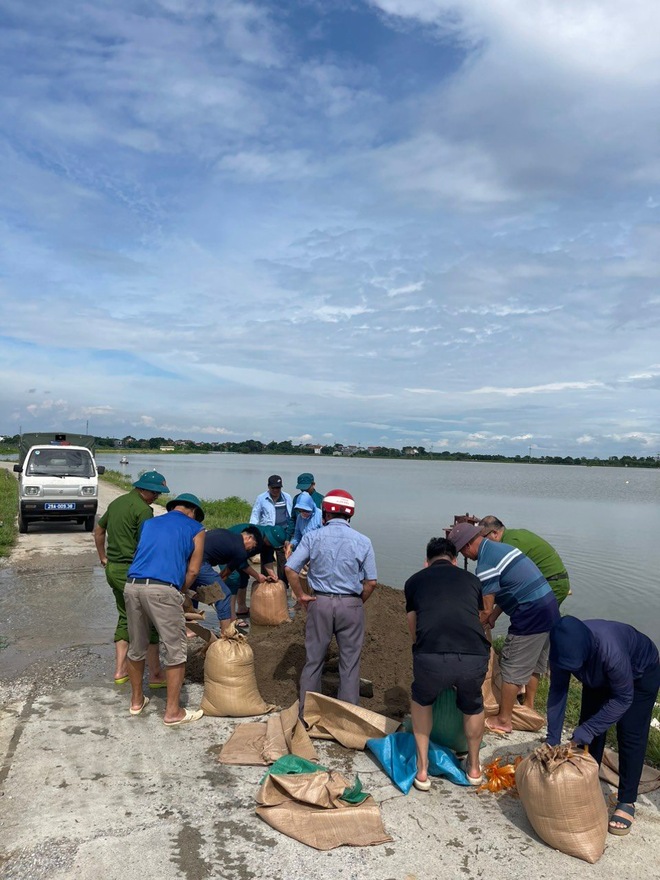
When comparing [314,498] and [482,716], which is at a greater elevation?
[314,498]

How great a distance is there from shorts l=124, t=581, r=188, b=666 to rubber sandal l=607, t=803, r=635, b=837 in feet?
10.3

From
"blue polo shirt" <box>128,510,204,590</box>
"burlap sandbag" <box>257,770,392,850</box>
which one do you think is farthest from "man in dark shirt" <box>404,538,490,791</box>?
"blue polo shirt" <box>128,510,204,590</box>

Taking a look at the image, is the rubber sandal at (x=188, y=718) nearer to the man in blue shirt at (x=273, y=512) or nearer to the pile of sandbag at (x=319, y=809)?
the pile of sandbag at (x=319, y=809)

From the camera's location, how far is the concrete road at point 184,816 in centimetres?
337

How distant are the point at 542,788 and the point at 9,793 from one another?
3.15 m

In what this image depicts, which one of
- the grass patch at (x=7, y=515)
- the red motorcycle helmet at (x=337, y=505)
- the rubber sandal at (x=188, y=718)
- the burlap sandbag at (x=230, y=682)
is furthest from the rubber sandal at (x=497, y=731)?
the grass patch at (x=7, y=515)

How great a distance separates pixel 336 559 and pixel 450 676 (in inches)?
49.9

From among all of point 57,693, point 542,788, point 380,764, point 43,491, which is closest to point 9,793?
point 57,693

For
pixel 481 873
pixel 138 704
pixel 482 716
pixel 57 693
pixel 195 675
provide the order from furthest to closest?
pixel 195 675 < pixel 57 693 < pixel 138 704 < pixel 482 716 < pixel 481 873

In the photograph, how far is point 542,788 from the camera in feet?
11.8

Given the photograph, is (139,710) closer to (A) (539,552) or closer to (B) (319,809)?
(B) (319,809)

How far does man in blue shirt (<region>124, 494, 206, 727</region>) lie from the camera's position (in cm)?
506

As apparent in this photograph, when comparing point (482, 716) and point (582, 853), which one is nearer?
point (582, 853)

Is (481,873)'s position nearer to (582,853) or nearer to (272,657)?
(582,853)
